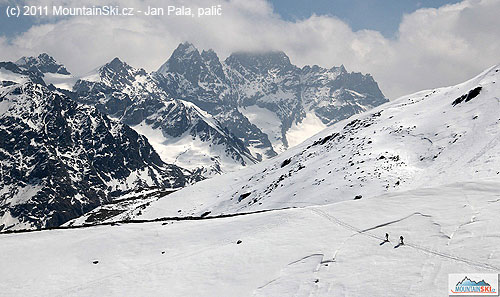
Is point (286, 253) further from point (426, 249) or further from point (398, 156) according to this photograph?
point (398, 156)

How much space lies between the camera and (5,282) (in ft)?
74.3

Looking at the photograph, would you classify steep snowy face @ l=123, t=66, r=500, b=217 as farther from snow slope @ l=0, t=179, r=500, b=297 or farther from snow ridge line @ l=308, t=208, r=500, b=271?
snow ridge line @ l=308, t=208, r=500, b=271

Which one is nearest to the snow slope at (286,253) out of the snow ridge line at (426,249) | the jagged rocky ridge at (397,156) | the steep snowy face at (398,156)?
the snow ridge line at (426,249)

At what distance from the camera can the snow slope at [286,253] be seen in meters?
17.8

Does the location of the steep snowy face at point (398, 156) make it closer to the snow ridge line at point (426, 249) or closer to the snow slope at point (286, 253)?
the snow slope at point (286, 253)

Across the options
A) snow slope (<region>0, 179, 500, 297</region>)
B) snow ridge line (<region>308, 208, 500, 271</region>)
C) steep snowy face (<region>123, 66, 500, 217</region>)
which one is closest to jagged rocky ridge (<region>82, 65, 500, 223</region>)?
steep snowy face (<region>123, 66, 500, 217</region>)

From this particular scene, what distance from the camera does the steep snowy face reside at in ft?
156

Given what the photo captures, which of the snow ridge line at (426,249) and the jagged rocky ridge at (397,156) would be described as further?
the jagged rocky ridge at (397,156)

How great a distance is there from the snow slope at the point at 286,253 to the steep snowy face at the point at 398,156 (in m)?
19.1

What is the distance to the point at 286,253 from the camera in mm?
21812

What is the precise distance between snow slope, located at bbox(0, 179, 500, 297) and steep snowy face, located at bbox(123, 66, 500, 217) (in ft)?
62.7

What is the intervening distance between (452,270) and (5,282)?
2355 centimetres

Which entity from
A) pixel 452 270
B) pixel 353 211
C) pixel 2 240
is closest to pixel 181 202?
pixel 2 240

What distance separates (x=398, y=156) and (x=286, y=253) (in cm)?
4132
